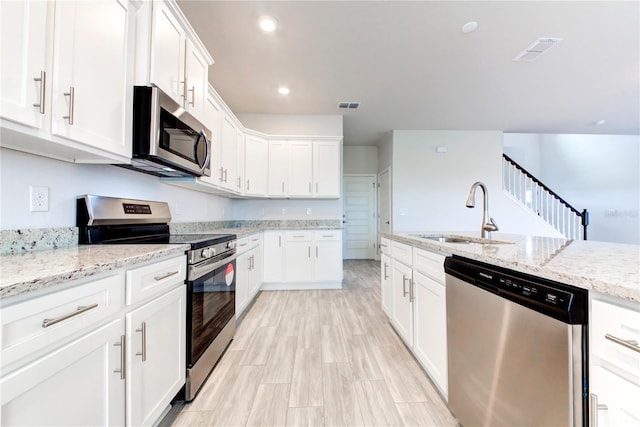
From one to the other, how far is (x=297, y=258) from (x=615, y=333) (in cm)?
333

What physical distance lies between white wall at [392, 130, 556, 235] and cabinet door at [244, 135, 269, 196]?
264cm

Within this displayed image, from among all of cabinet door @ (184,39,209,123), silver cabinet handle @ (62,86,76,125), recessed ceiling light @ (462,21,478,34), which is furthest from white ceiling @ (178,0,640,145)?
silver cabinet handle @ (62,86,76,125)

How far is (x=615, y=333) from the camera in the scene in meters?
0.65

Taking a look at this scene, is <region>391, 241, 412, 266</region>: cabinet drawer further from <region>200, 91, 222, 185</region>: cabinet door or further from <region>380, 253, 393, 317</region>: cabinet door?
<region>200, 91, 222, 185</region>: cabinet door

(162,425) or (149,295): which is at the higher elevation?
(149,295)

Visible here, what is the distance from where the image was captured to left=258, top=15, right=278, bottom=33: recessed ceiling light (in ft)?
7.23

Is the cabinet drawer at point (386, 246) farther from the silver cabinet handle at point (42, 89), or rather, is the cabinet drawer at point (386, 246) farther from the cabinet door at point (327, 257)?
the silver cabinet handle at point (42, 89)

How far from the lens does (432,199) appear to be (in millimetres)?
5234

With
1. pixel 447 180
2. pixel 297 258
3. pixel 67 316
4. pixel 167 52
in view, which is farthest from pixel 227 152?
pixel 447 180

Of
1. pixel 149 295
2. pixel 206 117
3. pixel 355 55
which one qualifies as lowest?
pixel 149 295

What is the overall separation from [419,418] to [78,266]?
1681 millimetres

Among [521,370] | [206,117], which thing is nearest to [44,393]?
[521,370]

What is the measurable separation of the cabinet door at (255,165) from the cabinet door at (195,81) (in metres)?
1.54

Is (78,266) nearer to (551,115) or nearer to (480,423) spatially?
(480,423)
